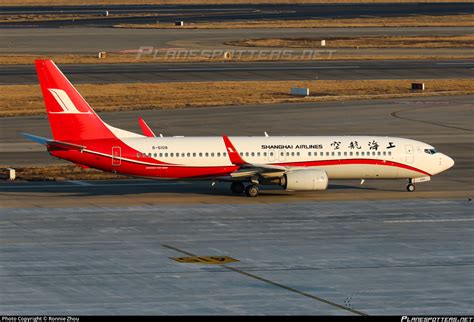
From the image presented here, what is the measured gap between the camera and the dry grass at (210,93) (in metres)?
112

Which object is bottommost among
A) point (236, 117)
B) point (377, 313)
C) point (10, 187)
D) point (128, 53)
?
point (377, 313)

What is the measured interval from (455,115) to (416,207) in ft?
149

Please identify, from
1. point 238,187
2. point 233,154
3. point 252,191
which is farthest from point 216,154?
point 252,191

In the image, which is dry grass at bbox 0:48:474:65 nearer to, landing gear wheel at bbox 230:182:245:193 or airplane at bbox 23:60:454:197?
airplane at bbox 23:60:454:197

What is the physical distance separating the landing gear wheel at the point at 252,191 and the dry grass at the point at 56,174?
11932 mm

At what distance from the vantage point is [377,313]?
3912 cm

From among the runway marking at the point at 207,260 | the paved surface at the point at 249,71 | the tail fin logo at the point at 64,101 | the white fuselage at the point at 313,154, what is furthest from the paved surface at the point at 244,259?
the paved surface at the point at 249,71

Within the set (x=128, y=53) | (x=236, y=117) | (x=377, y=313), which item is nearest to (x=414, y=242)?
(x=377, y=313)

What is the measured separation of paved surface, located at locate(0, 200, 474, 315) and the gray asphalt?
97.3 meters

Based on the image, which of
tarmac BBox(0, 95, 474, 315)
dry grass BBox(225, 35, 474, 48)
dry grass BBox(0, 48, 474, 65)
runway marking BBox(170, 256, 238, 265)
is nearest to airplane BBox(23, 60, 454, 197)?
tarmac BBox(0, 95, 474, 315)

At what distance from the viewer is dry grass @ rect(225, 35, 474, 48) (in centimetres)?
16625

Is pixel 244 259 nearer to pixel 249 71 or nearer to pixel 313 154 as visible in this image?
pixel 313 154

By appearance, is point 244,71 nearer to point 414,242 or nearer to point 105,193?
point 105,193

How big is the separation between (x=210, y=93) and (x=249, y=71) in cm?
1801
